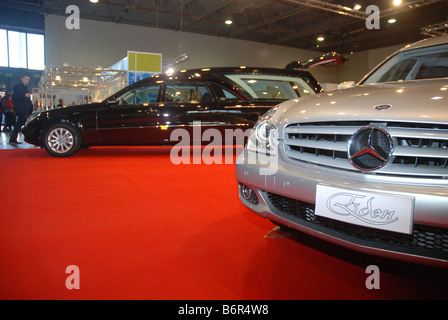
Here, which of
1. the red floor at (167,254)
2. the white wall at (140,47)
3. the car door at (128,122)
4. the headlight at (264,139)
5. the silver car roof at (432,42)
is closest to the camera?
the red floor at (167,254)

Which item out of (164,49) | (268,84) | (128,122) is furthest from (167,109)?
(164,49)

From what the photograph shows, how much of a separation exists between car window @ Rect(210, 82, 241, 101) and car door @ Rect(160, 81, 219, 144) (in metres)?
0.08

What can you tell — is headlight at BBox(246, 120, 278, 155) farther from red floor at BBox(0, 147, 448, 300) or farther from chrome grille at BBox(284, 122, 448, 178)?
red floor at BBox(0, 147, 448, 300)

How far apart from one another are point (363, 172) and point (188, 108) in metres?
4.12

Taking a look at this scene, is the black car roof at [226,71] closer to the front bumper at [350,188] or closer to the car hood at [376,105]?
the car hood at [376,105]

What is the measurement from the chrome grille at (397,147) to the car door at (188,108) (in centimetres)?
367

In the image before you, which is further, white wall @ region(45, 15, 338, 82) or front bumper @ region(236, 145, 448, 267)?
white wall @ region(45, 15, 338, 82)

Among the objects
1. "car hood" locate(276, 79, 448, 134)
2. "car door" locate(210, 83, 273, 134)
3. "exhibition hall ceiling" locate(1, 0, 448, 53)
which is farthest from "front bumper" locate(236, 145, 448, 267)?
"exhibition hall ceiling" locate(1, 0, 448, 53)

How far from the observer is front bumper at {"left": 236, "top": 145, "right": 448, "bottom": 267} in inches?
44.8

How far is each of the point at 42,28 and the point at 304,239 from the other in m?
20.2

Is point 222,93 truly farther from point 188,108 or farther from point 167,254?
point 167,254

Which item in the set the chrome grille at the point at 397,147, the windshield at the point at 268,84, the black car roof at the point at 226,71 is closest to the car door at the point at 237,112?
the windshield at the point at 268,84

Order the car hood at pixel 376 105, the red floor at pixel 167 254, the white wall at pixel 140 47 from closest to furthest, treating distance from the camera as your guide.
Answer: the car hood at pixel 376 105 → the red floor at pixel 167 254 → the white wall at pixel 140 47

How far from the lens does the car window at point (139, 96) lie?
5.25 metres
